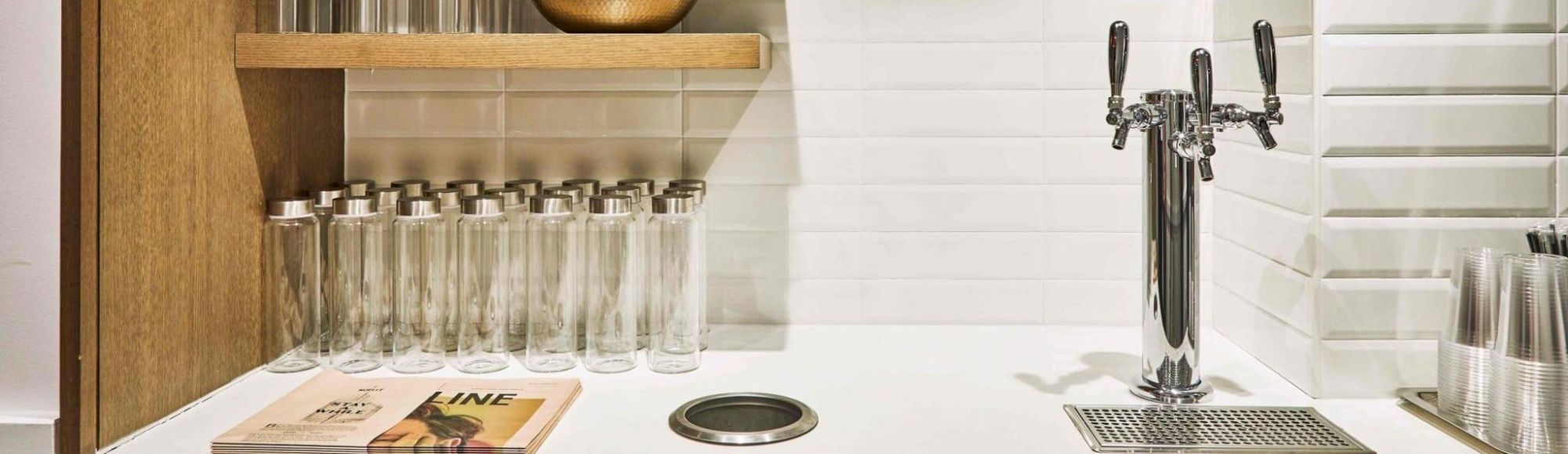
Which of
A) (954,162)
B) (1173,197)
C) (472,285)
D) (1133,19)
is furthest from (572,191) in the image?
(1133,19)

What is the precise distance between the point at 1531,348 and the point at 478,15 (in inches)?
47.5

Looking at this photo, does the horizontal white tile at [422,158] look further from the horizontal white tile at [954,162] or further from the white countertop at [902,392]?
the horizontal white tile at [954,162]

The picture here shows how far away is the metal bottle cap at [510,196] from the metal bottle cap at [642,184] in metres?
0.13

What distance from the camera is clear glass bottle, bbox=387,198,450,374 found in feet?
4.49

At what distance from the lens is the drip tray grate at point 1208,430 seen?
1.06m

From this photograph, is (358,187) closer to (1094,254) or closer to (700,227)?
(700,227)

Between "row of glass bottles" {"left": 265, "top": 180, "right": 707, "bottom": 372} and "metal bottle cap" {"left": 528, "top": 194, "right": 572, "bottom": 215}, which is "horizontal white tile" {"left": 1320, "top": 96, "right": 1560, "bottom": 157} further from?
"metal bottle cap" {"left": 528, "top": 194, "right": 572, "bottom": 215}

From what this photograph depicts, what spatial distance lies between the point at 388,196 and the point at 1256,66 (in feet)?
3.64

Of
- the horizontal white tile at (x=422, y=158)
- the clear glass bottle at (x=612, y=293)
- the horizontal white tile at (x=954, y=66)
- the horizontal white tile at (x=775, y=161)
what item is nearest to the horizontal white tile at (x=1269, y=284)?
the horizontal white tile at (x=954, y=66)

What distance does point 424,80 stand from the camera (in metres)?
1.60

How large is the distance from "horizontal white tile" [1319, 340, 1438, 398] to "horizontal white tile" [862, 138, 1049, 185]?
0.50 m

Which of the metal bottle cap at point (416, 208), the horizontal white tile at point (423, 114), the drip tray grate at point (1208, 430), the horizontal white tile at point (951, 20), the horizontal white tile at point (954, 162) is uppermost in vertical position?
the horizontal white tile at point (951, 20)

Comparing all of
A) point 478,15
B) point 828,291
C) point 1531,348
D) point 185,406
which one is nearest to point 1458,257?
point 1531,348

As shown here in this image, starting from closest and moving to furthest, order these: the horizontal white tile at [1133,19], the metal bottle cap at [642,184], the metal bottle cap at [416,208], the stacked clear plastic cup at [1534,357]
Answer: the stacked clear plastic cup at [1534,357]
the metal bottle cap at [416,208]
the metal bottle cap at [642,184]
the horizontal white tile at [1133,19]
